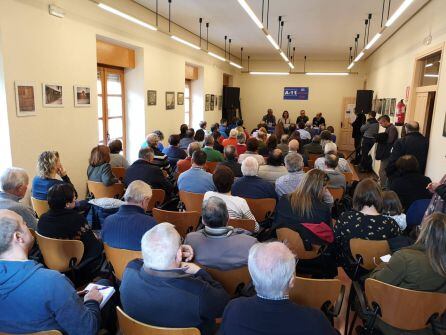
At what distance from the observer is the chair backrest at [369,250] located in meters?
2.58

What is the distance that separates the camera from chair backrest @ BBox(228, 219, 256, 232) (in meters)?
3.15

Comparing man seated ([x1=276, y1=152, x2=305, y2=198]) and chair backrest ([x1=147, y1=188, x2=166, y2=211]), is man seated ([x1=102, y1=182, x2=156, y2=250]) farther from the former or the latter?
man seated ([x1=276, y1=152, x2=305, y2=198])

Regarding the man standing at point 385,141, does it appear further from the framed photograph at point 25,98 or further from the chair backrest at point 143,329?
the chair backrest at point 143,329

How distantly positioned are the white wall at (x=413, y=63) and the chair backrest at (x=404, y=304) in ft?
11.6

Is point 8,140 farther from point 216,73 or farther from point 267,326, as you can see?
point 216,73

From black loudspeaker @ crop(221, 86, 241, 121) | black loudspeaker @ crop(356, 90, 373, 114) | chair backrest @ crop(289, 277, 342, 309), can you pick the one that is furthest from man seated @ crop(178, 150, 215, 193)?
black loudspeaker @ crop(221, 86, 241, 121)

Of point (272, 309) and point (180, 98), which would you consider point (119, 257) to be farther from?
point (180, 98)

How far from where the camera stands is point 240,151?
7152 mm

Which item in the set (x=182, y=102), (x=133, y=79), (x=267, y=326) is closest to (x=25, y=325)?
(x=267, y=326)

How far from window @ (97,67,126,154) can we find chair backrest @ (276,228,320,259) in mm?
4989

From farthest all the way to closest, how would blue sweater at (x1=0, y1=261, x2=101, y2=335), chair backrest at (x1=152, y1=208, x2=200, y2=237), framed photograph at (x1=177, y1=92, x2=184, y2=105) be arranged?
framed photograph at (x1=177, y1=92, x2=184, y2=105) → chair backrest at (x1=152, y1=208, x2=200, y2=237) → blue sweater at (x1=0, y1=261, x2=101, y2=335)

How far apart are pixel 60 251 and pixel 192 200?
1.64m

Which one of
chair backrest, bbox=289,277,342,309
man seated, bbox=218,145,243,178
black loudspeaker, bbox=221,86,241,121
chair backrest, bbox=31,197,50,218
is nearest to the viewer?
chair backrest, bbox=289,277,342,309

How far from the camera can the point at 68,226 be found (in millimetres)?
2793
